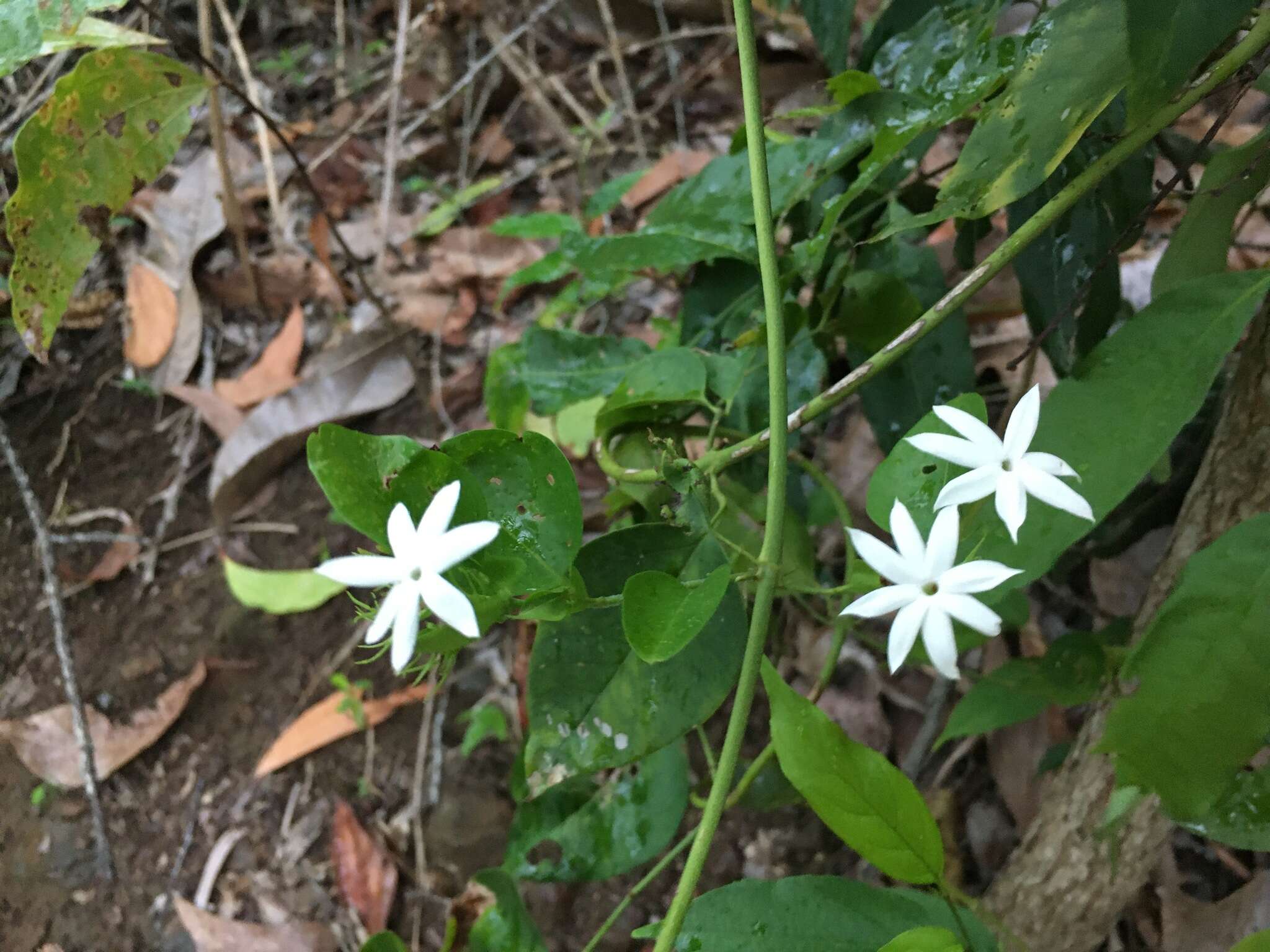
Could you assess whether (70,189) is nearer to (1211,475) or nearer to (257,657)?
(257,657)

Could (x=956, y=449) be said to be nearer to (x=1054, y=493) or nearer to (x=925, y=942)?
(x=1054, y=493)

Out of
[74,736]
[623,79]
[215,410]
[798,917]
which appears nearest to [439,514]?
[798,917]

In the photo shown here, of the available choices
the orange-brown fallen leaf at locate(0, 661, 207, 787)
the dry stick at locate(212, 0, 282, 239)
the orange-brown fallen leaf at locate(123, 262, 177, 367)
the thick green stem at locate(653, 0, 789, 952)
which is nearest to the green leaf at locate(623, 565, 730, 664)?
the thick green stem at locate(653, 0, 789, 952)

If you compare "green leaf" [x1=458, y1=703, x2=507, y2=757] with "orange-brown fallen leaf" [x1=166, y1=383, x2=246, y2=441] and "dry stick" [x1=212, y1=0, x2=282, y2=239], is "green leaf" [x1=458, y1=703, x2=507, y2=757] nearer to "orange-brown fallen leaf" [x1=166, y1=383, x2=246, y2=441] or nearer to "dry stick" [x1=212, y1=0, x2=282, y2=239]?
Result: "orange-brown fallen leaf" [x1=166, y1=383, x2=246, y2=441]

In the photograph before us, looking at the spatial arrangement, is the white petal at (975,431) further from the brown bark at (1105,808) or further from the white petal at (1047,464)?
the brown bark at (1105,808)

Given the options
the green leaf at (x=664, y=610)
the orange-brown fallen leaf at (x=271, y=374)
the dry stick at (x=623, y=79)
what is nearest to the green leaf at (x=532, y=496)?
the green leaf at (x=664, y=610)

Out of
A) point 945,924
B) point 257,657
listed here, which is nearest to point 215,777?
point 257,657
